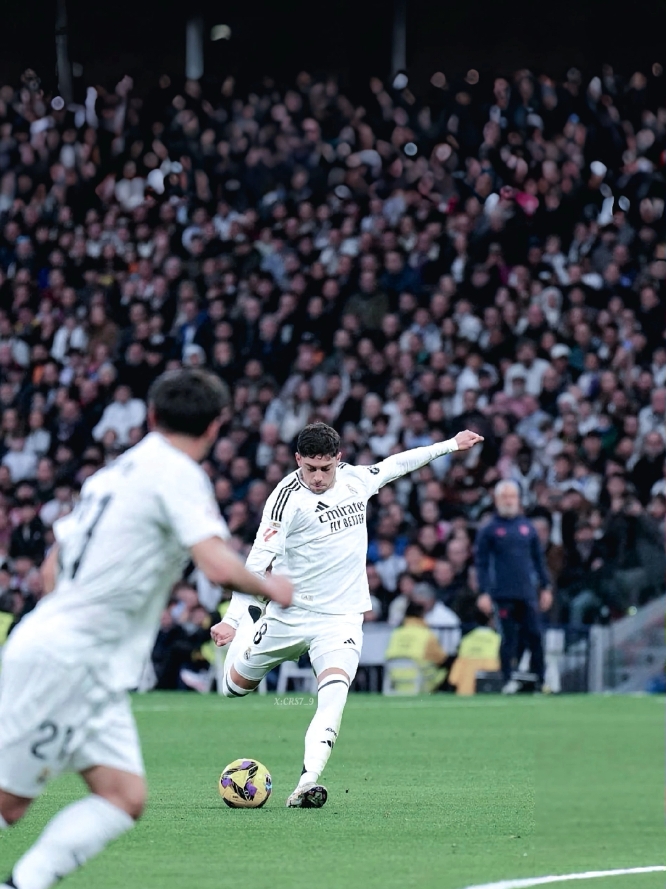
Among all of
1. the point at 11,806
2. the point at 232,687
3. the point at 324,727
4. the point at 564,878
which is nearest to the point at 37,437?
the point at 232,687

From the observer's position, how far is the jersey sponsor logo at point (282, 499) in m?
10.4

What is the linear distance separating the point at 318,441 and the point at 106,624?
178 inches

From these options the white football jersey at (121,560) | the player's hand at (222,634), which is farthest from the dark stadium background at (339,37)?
the white football jersey at (121,560)

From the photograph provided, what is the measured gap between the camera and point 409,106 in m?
26.1

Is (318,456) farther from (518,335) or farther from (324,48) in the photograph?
(324,48)

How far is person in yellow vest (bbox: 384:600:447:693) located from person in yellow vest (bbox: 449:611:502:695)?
0.64 feet

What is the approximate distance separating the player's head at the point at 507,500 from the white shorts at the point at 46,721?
14077mm

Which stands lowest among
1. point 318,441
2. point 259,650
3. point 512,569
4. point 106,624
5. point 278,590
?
point 512,569

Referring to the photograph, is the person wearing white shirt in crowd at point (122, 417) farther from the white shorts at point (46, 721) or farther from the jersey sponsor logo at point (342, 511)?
the white shorts at point (46, 721)

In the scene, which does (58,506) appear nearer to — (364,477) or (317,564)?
(364,477)

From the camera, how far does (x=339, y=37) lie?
31.2m

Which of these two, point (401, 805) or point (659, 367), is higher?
point (659, 367)

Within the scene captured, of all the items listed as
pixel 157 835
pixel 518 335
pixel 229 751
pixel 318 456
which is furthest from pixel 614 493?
pixel 157 835

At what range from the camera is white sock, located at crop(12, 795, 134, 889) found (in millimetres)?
5617
